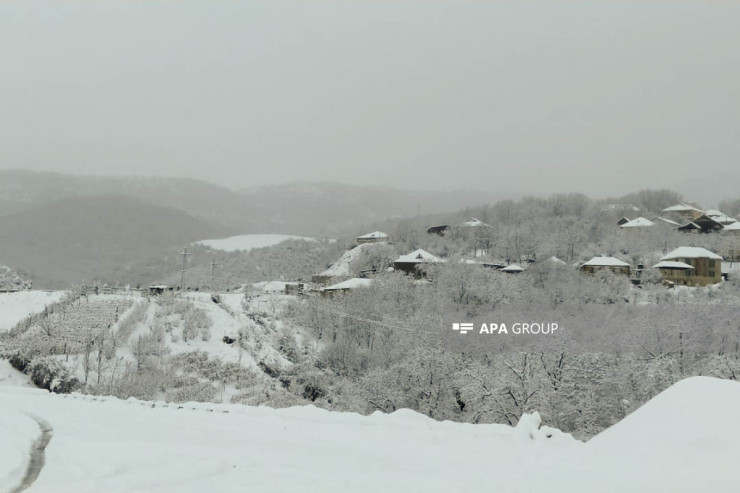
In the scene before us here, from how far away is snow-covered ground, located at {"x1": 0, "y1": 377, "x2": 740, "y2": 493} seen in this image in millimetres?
7285

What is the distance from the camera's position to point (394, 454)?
9547 mm

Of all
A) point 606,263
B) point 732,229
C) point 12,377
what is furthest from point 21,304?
point 732,229

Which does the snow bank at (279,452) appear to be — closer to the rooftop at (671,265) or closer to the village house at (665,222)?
the rooftop at (671,265)

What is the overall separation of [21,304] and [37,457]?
123 feet

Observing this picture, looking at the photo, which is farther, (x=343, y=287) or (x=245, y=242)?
(x=245, y=242)

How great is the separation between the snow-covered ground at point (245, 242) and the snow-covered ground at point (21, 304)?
63.0 meters

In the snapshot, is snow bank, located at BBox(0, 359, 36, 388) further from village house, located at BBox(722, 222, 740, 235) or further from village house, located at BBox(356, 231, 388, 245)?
village house, located at BBox(722, 222, 740, 235)

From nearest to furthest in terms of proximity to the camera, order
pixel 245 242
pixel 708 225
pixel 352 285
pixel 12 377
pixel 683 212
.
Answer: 1. pixel 12 377
2. pixel 352 285
3. pixel 708 225
4. pixel 683 212
5. pixel 245 242

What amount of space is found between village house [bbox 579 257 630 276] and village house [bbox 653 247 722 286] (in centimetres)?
336

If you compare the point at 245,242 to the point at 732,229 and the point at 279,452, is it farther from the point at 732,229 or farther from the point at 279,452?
the point at 279,452

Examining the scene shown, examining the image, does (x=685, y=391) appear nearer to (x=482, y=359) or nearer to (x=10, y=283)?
(x=482, y=359)

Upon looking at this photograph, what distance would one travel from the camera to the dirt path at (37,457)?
26.3 feet

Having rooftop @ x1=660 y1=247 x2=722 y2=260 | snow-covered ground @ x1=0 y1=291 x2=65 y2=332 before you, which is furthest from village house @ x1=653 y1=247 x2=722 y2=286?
snow-covered ground @ x1=0 y1=291 x2=65 y2=332

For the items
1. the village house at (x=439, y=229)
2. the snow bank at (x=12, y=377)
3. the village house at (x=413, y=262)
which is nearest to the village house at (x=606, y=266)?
the village house at (x=413, y=262)
